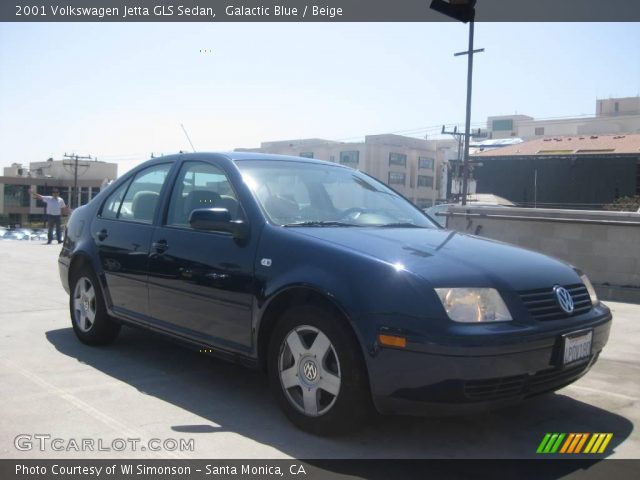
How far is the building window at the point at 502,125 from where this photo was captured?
109m

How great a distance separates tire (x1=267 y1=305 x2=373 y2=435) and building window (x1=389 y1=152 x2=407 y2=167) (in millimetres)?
83119

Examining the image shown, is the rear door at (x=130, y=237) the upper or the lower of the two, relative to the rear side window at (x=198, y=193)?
lower

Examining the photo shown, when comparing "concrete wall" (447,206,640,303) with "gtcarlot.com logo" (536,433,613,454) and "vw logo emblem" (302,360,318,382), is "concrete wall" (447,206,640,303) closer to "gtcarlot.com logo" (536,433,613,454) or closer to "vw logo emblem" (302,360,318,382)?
"gtcarlot.com logo" (536,433,613,454)

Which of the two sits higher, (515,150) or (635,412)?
(515,150)

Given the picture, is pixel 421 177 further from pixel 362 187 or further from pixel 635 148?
pixel 362 187

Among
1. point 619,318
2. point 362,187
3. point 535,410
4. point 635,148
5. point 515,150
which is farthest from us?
point 515,150

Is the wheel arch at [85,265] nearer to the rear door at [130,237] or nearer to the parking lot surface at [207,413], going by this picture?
the rear door at [130,237]

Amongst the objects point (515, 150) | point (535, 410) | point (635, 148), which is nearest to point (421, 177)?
point (515, 150)

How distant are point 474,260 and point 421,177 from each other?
3579 inches

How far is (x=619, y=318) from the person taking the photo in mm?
7430

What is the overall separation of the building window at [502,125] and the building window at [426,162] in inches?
846

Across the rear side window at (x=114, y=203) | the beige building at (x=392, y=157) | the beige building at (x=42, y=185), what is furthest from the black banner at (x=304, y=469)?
the beige building at (x=42, y=185)

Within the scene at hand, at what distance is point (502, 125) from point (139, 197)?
111m
